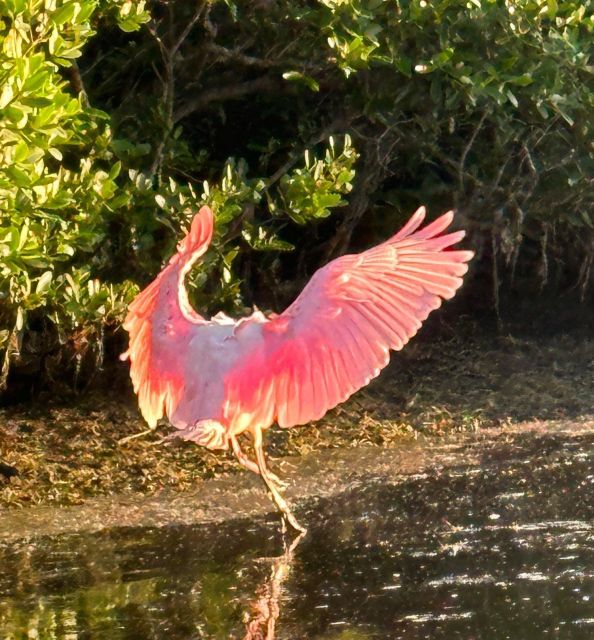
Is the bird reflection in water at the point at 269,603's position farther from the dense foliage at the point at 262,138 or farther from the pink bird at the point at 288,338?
the dense foliage at the point at 262,138

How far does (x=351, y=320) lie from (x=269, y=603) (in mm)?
989

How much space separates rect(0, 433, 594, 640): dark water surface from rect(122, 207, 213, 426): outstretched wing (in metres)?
0.60

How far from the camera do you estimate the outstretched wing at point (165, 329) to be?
5.23m

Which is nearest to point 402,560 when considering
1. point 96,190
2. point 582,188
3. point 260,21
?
point 96,190

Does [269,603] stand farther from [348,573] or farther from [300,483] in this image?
[300,483]

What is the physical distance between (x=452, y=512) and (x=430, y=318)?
3761mm

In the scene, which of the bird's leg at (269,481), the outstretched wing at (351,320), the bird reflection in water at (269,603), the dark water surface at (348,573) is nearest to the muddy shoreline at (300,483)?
the dark water surface at (348,573)

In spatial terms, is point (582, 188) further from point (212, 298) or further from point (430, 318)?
point (212, 298)

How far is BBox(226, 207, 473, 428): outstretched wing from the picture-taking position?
4.69 meters

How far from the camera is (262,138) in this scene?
806 cm

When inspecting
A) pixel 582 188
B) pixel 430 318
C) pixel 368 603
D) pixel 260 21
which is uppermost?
pixel 260 21

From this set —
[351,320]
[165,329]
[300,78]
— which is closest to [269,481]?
[165,329]

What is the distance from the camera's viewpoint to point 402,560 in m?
5.29

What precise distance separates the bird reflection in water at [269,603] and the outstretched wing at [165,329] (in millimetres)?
703
